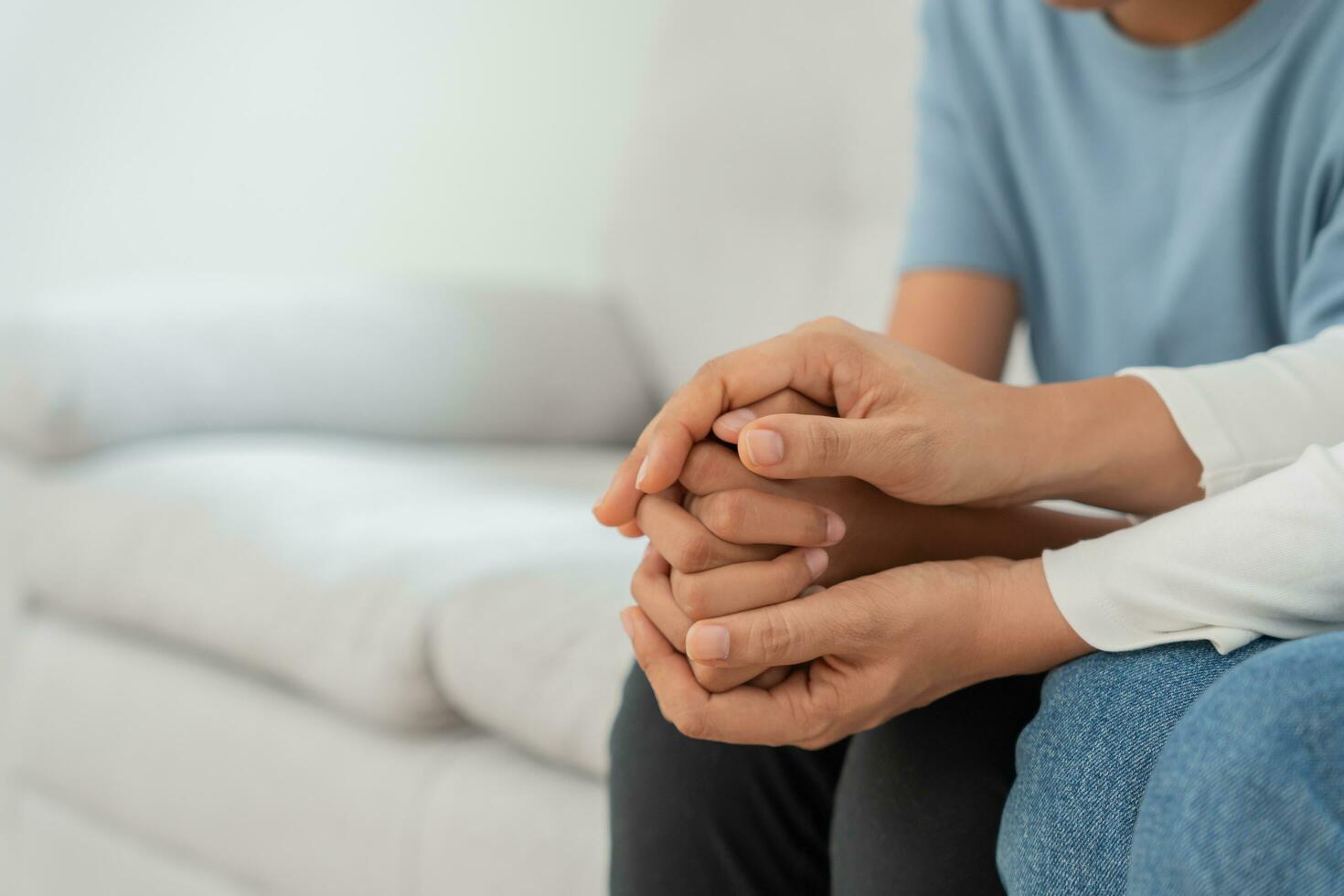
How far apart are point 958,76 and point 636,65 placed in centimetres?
159

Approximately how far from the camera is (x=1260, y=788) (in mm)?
425

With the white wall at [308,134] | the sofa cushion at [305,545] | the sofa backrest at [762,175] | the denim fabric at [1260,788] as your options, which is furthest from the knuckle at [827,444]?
the white wall at [308,134]

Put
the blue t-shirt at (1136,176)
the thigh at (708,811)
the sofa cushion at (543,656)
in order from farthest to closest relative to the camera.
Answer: the sofa cushion at (543,656)
the blue t-shirt at (1136,176)
the thigh at (708,811)

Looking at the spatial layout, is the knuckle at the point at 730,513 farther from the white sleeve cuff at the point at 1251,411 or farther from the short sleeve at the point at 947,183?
the short sleeve at the point at 947,183

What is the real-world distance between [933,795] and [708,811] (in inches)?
5.1

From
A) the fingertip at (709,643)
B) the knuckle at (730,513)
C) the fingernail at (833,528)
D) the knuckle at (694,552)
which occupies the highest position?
the knuckle at (730,513)

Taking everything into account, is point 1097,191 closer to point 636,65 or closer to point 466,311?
point 466,311

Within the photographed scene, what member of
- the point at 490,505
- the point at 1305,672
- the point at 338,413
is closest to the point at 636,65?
the point at 338,413

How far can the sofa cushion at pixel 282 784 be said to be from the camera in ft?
3.49

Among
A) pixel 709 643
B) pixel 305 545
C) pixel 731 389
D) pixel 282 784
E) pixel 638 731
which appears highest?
pixel 731 389

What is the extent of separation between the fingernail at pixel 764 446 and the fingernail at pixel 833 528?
0.22 feet

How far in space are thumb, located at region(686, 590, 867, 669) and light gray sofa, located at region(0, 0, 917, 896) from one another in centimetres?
36

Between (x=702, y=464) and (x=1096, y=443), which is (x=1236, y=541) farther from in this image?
(x=702, y=464)

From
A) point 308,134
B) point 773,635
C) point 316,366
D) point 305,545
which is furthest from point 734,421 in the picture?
point 308,134
